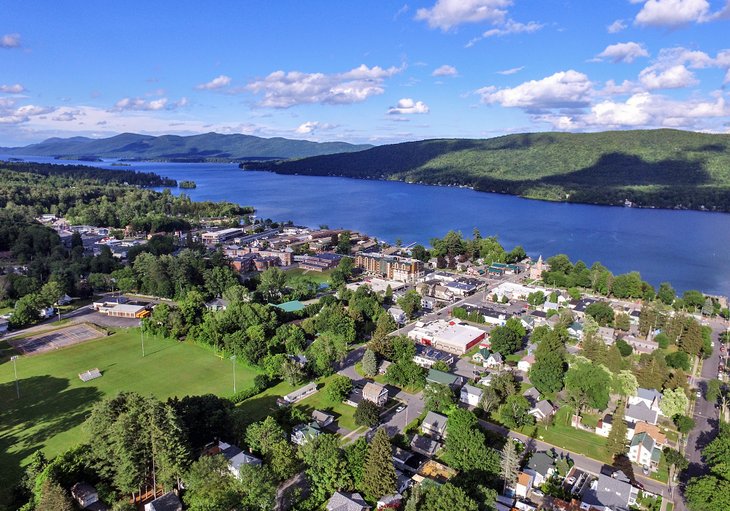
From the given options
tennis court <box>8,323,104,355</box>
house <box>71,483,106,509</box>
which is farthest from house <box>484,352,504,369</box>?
tennis court <box>8,323,104,355</box>

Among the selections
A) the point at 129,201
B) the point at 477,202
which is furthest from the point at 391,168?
the point at 129,201

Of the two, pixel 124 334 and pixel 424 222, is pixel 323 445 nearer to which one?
pixel 124 334

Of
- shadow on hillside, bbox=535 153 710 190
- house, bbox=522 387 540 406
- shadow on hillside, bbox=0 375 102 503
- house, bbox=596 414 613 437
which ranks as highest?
shadow on hillside, bbox=535 153 710 190

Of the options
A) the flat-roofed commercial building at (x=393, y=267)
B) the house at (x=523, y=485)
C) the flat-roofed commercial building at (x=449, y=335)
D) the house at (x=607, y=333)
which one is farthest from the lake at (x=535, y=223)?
the house at (x=523, y=485)

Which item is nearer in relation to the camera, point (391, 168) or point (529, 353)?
point (529, 353)

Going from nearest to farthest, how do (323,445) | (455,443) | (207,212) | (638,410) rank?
(323,445)
(455,443)
(638,410)
(207,212)

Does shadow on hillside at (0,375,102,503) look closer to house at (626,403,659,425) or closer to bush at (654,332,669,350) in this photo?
house at (626,403,659,425)
